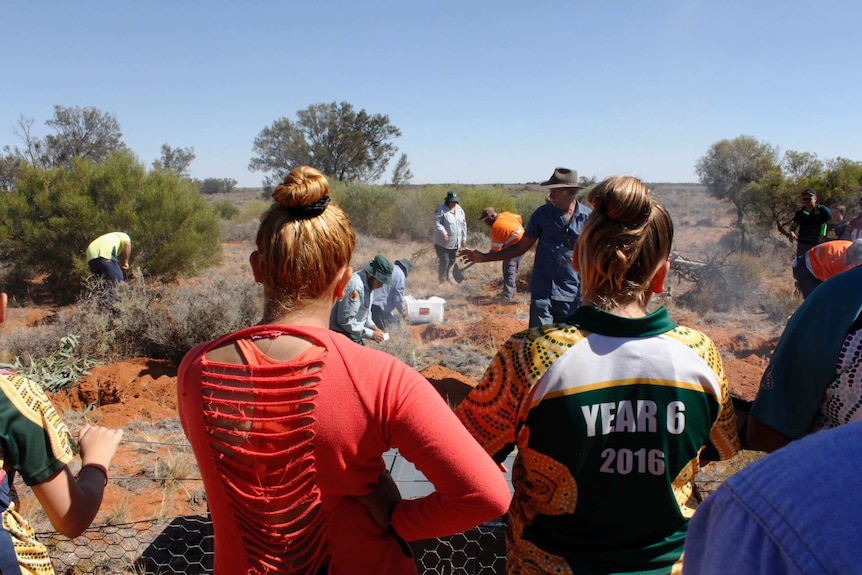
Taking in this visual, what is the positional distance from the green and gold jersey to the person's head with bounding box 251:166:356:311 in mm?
486

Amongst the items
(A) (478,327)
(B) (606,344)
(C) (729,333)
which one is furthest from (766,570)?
(C) (729,333)

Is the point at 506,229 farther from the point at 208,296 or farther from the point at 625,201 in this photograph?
the point at 625,201

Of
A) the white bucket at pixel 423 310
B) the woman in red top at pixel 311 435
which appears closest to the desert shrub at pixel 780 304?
the white bucket at pixel 423 310

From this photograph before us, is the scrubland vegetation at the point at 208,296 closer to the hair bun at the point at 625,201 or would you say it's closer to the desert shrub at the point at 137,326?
the desert shrub at the point at 137,326

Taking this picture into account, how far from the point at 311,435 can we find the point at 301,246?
0.39 metres

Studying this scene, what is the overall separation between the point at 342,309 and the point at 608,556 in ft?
12.0

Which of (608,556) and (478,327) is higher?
(608,556)

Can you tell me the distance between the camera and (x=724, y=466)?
149 inches

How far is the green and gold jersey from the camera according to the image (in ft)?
4.28

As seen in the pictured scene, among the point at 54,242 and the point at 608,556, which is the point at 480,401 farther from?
the point at 54,242

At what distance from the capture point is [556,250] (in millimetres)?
4570

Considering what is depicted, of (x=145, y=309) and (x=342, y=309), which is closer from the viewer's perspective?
(x=342, y=309)

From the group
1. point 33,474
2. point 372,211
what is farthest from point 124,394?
point 372,211

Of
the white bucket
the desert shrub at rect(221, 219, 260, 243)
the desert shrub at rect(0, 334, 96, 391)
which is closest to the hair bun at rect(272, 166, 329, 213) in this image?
the desert shrub at rect(0, 334, 96, 391)
